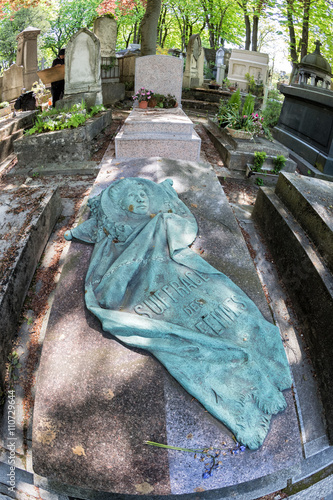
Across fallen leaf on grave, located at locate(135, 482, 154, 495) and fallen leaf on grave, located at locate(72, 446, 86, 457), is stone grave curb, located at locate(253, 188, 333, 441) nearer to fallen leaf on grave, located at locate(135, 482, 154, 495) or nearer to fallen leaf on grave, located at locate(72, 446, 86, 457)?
fallen leaf on grave, located at locate(135, 482, 154, 495)

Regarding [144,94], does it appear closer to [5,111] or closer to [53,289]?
[5,111]

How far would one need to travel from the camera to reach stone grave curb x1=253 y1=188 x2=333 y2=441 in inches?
110

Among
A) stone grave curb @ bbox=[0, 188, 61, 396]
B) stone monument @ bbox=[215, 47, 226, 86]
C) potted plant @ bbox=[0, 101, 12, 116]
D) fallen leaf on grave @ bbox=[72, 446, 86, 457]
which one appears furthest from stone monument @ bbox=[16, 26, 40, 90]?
fallen leaf on grave @ bbox=[72, 446, 86, 457]

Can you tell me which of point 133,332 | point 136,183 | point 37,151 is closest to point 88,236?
point 136,183

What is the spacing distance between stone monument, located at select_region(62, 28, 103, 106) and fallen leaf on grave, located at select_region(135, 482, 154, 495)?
340 inches

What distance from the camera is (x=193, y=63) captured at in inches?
558

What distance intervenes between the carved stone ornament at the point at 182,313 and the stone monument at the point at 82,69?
658 cm

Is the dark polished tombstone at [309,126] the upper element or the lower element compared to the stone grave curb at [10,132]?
upper

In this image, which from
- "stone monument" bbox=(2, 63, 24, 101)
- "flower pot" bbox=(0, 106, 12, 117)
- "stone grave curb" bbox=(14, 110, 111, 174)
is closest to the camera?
"stone grave curb" bbox=(14, 110, 111, 174)

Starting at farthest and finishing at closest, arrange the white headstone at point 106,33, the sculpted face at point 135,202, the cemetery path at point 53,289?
the white headstone at point 106,33 < the sculpted face at point 135,202 < the cemetery path at point 53,289

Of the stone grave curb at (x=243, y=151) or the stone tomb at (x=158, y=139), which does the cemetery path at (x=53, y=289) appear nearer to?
the stone grave curb at (x=243, y=151)

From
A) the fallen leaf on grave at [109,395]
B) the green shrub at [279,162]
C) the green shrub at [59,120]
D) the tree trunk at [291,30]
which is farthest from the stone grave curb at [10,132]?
the tree trunk at [291,30]

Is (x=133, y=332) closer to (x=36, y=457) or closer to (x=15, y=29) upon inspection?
(x=36, y=457)

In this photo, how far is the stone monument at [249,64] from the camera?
14.7 metres
